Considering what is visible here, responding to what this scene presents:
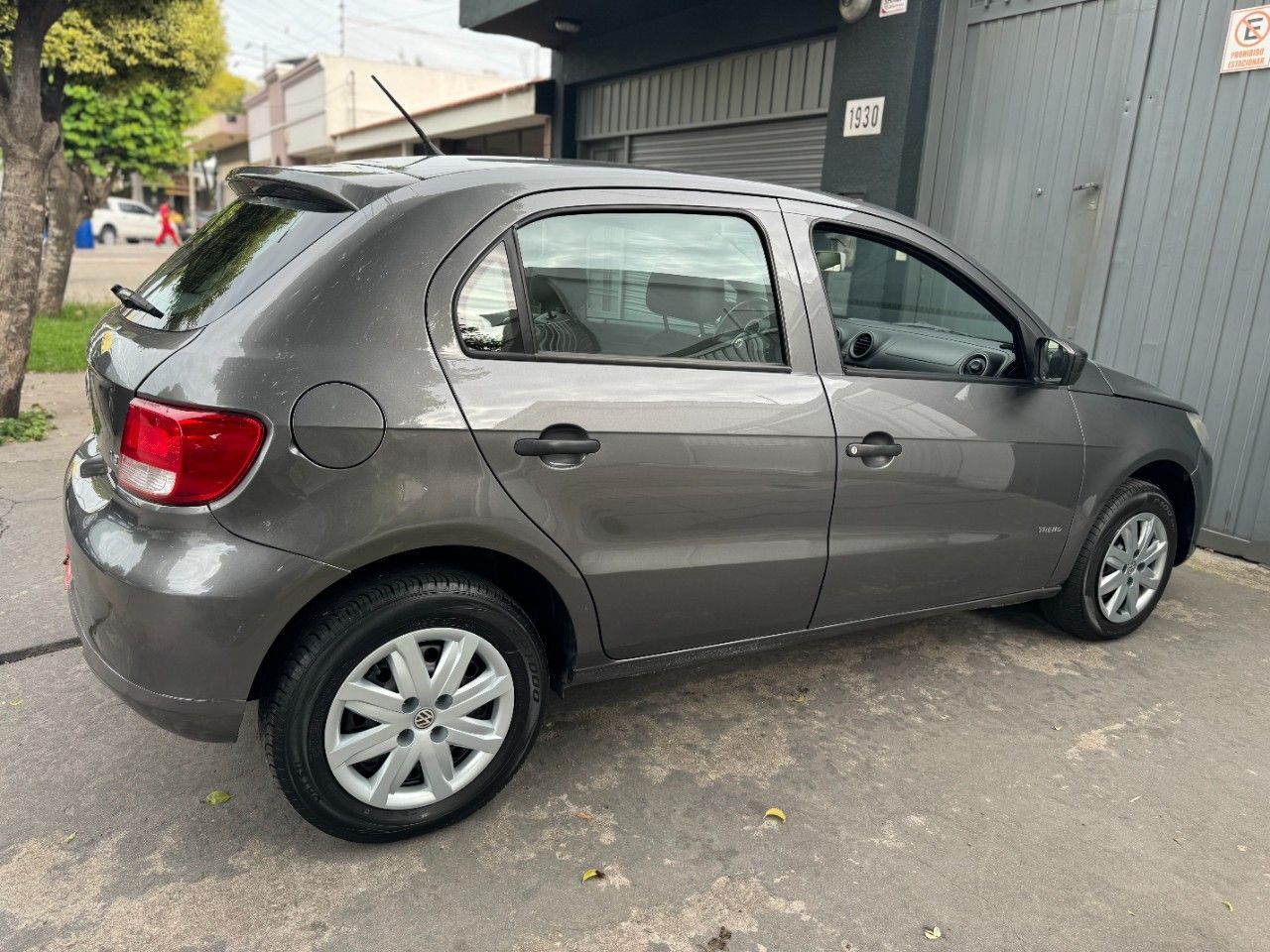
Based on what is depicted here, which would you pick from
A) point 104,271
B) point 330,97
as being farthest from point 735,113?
point 330,97

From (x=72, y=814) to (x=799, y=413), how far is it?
2.30 m

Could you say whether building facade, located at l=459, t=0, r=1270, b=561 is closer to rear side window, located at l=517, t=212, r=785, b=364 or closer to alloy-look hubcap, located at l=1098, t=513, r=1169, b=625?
rear side window, located at l=517, t=212, r=785, b=364

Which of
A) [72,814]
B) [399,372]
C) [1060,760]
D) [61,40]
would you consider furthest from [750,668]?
[61,40]

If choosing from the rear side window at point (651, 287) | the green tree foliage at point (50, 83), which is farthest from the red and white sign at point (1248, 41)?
the green tree foliage at point (50, 83)

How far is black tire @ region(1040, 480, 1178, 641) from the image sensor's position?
3.65m

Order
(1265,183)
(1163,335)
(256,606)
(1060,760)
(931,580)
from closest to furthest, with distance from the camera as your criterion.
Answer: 1. (256,606)
2. (1060,760)
3. (931,580)
4. (1265,183)
5. (1163,335)

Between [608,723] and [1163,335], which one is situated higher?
[1163,335]

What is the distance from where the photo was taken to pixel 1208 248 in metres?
5.04

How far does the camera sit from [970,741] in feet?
10.1

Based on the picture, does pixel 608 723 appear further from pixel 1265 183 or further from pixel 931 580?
pixel 1265 183

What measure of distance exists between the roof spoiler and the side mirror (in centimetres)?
217

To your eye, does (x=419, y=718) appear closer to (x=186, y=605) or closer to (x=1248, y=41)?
(x=186, y=605)

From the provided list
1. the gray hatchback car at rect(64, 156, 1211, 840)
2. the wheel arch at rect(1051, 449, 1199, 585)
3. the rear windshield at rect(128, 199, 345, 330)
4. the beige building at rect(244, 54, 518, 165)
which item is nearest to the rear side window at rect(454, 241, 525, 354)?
the gray hatchback car at rect(64, 156, 1211, 840)

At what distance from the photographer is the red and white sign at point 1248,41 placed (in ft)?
15.4
